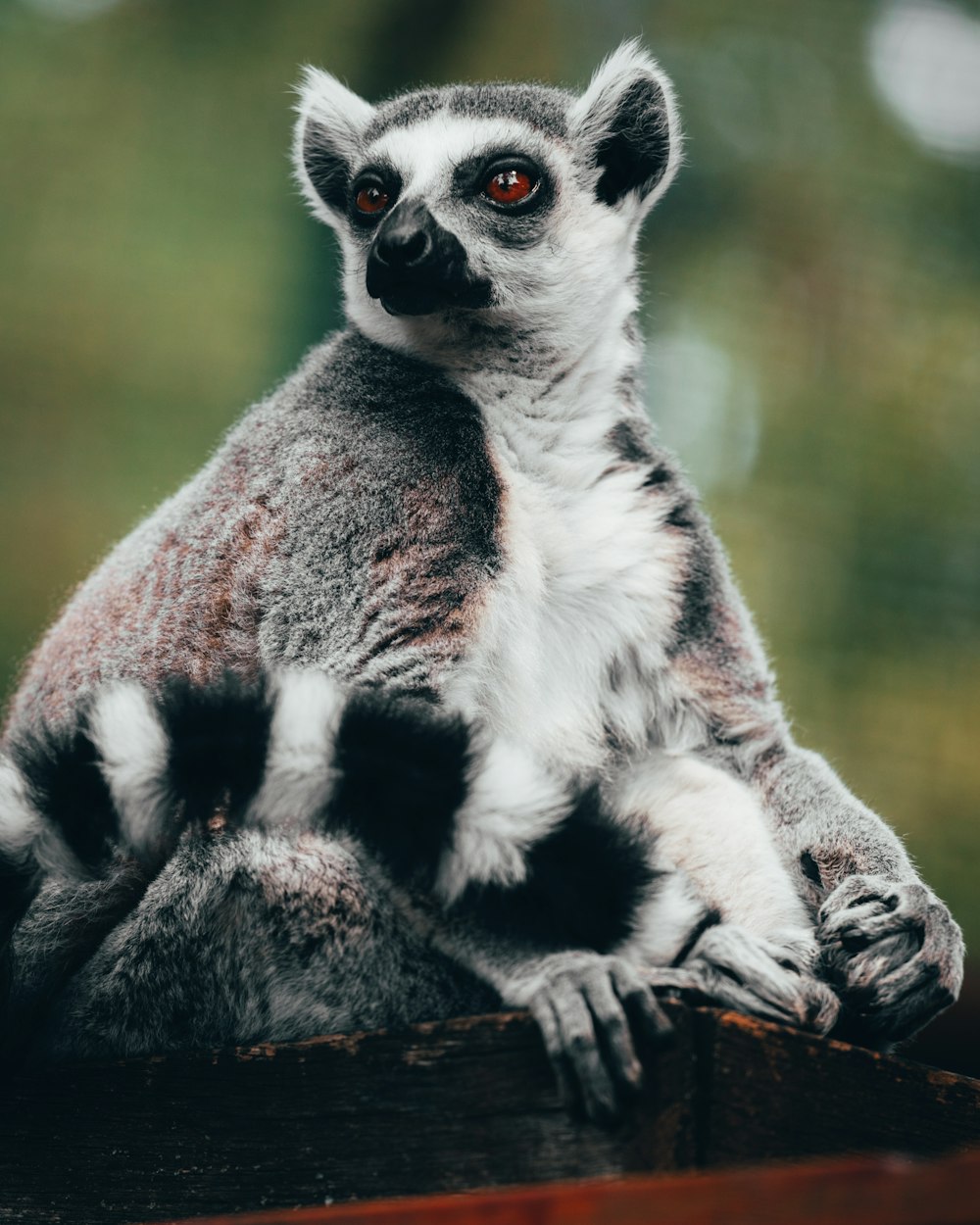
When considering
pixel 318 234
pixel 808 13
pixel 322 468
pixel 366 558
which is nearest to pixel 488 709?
pixel 366 558

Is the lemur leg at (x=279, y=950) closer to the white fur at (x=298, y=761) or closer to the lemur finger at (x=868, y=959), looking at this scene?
the white fur at (x=298, y=761)

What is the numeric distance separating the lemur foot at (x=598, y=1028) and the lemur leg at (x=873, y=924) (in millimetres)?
511

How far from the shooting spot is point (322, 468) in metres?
2.36

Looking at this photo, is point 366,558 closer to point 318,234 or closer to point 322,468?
point 322,468

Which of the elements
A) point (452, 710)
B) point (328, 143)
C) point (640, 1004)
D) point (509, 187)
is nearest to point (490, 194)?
point (509, 187)

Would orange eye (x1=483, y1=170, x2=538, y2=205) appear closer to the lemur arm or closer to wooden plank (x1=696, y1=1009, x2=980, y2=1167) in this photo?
the lemur arm

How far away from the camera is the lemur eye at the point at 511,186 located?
2754 millimetres

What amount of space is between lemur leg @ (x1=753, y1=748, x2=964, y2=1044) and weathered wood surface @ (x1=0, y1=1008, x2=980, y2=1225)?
0.57ft

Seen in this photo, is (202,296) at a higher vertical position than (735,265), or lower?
lower

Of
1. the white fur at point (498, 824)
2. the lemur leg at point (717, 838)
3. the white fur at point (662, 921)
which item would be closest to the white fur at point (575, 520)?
the lemur leg at point (717, 838)

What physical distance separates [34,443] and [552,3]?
9.29 feet

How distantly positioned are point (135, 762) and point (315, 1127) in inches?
19.7

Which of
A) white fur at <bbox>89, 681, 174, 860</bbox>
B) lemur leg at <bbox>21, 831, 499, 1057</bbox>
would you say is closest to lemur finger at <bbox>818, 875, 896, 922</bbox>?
lemur leg at <bbox>21, 831, 499, 1057</bbox>

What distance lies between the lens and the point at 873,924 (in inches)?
82.7
